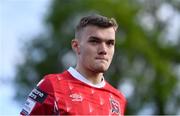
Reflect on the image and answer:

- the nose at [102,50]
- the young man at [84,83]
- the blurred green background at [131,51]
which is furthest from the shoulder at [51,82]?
the blurred green background at [131,51]

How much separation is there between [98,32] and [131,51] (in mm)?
29427

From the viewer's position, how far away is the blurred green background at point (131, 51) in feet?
110

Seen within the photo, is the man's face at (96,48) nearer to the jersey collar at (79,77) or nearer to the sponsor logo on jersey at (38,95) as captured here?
the jersey collar at (79,77)

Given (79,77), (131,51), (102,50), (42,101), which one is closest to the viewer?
(42,101)

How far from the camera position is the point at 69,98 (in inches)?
234

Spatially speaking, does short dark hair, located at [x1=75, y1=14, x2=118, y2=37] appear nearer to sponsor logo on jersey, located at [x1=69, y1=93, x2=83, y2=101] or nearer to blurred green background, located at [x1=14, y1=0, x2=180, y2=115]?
sponsor logo on jersey, located at [x1=69, y1=93, x2=83, y2=101]

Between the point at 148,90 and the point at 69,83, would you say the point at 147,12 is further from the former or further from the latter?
the point at 69,83

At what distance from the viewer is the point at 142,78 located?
114 feet

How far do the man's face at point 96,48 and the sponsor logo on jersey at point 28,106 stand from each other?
488 mm

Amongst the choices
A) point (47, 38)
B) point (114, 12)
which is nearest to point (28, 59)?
point (47, 38)

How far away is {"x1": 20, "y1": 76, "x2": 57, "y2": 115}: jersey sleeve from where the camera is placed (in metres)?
5.89

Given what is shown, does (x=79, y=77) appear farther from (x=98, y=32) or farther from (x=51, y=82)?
(x=98, y=32)

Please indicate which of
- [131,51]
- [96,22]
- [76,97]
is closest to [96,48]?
[96,22]

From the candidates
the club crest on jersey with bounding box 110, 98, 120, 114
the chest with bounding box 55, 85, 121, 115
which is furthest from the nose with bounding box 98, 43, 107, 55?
the club crest on jersey with bounding box 110, 98, 120, 114
